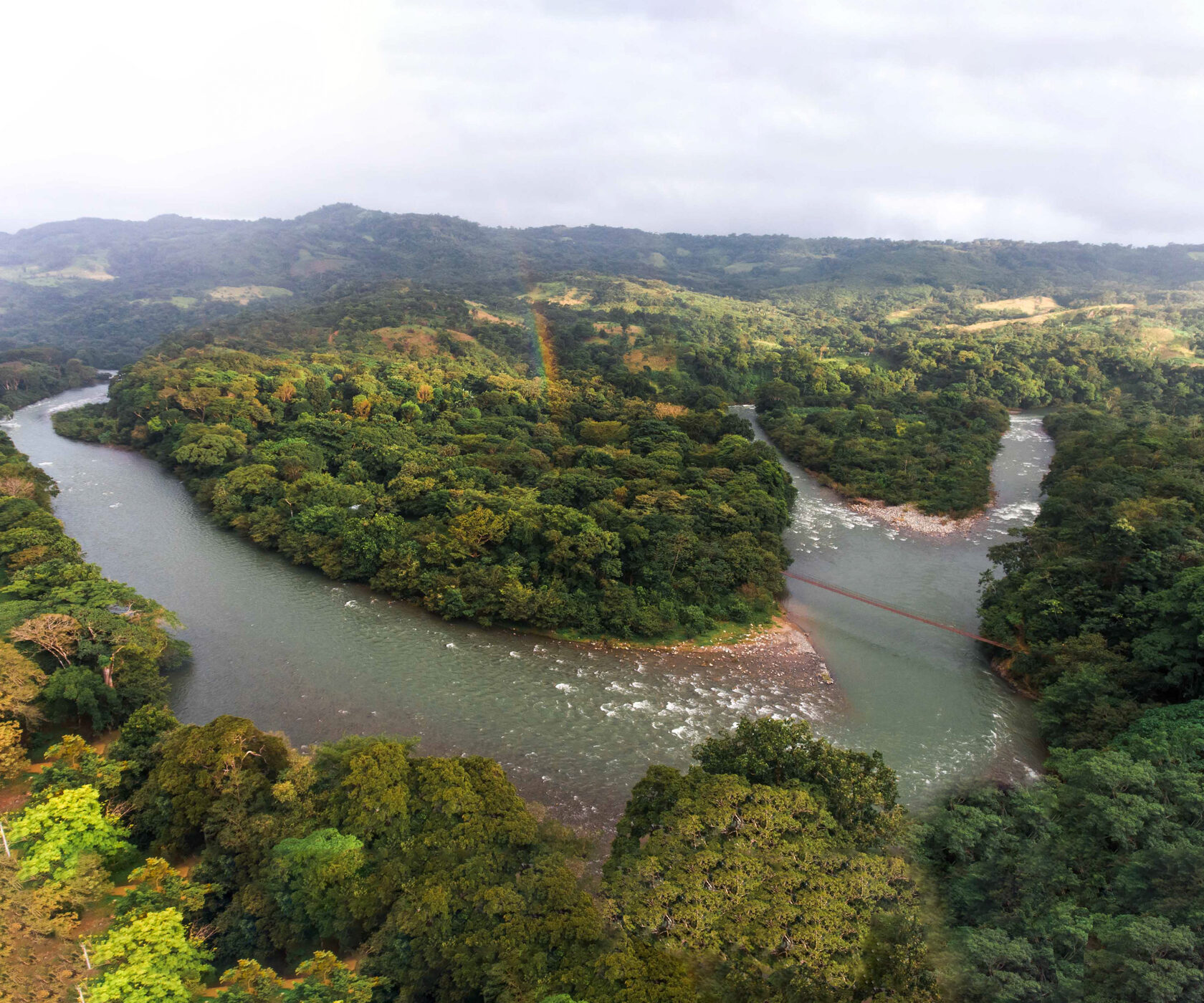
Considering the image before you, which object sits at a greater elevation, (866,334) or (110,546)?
(866,334)

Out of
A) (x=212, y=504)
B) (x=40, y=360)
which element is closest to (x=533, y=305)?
(x=40, y=360)

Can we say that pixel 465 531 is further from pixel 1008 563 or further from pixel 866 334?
pixel 866 334

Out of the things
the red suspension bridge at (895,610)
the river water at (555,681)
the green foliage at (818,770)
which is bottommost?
the river water at (555,681)

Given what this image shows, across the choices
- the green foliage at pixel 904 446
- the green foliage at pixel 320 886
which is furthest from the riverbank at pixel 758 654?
the green foliage at pixel 904 446

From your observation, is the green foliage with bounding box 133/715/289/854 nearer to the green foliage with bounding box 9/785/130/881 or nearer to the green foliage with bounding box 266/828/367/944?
the green foliage with bounding box 9/785/130/881

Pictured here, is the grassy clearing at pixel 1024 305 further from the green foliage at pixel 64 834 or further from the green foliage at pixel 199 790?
the green foliage at pixel 64 834
